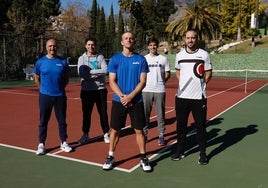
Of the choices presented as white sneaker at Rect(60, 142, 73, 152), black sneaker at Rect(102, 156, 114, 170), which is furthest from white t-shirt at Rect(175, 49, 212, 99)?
white sneaker at Rect(60, 142, 73, 152)

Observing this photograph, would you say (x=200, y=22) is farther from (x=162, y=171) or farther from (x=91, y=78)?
(x=162, y=171)

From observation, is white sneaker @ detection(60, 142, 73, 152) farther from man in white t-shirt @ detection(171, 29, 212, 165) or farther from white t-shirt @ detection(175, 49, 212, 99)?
white t-shirt @ detection(175, 49, 212, 99)

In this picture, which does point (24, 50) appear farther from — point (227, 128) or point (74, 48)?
point (227, 128)

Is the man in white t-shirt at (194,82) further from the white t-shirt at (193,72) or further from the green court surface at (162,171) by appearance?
the green court surface at (162,171)

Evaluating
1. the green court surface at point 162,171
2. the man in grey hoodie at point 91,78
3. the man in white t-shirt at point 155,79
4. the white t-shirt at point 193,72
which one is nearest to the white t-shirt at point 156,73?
the man in white t-shirt at point 155,79

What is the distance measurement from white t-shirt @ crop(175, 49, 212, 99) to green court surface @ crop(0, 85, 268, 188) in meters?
1.05

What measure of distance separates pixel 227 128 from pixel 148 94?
2.67 meters

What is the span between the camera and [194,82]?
563 centimetres

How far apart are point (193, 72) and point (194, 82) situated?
0.15 metres

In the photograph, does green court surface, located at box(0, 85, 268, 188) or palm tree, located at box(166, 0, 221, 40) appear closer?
green court surface, located at box(0, 85, 268, 188)

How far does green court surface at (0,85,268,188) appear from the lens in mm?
4770

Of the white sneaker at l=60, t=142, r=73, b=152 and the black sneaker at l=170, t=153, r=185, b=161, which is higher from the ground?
the white sneaker at l=60, t=142, r=73, b=152

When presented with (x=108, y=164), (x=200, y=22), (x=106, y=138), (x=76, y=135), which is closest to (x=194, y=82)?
(x=108, y=164)

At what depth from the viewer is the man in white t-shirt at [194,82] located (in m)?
5.56
